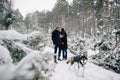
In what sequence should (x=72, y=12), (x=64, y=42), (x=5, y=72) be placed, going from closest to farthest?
(x=5, y=72)
(x=64, y=42)
(x=72, y=12)

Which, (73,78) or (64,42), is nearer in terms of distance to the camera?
(73,78)


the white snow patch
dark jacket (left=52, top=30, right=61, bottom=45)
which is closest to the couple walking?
dark jacket (left=52, top=30, right=61, bottom=45)

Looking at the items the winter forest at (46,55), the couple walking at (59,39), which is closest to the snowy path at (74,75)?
the winter forest at (46,55)

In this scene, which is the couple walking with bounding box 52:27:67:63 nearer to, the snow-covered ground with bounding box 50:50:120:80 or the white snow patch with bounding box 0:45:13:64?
the snow-covered ground with bounding box 50:50:120:80

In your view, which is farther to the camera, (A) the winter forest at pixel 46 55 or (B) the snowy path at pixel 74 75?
(B) the snowy path at pixel 74 75

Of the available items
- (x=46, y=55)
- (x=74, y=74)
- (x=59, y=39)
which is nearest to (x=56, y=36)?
(x=59, y=39)

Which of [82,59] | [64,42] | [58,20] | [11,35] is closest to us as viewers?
[11,35]

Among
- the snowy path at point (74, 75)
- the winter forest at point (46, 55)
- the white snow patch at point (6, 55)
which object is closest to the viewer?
the winter forest at point (46, 55)

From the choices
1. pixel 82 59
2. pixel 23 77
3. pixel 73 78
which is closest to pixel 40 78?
pixel 73 78

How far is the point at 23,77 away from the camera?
83cm

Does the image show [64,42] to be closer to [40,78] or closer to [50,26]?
[40,78]

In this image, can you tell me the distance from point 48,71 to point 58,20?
77230 mm

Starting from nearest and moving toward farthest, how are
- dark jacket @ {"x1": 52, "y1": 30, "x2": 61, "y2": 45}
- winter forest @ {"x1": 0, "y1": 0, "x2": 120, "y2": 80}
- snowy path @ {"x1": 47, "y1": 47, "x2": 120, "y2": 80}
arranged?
winter forest @ {"x1": 0, "y1": 0, "x2": 120, "y2": 80} < snowy path @ {"x1": 47, "y1": 47, "x2": 120, "y2": 80} < dark jacket @ {"x1": 52, "y1": 30, "x2": 61, "y2": 45}

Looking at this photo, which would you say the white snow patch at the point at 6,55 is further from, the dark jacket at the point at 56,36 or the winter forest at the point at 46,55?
the dark jacket at the point at 56,36
